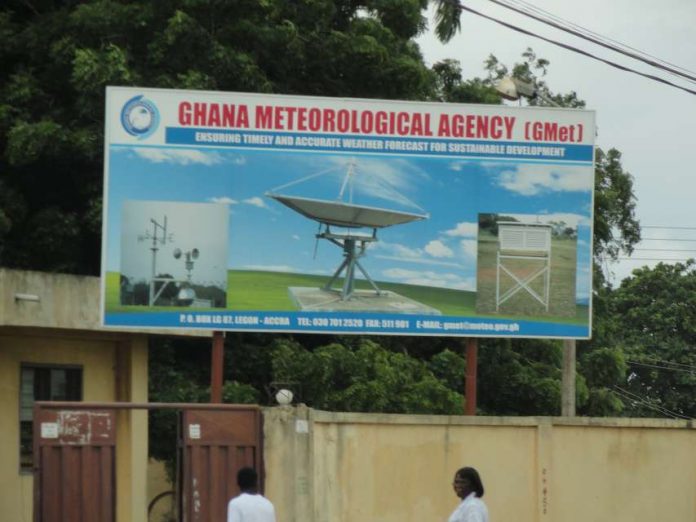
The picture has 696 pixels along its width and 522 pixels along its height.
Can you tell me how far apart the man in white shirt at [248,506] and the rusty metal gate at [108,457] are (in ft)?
7.25

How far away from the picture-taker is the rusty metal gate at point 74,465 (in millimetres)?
13312

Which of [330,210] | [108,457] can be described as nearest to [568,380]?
[330,210]

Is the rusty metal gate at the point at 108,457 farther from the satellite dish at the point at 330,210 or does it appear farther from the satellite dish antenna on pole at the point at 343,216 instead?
the satellite dish at the point at 330,210

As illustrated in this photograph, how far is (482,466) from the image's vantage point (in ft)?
49.9

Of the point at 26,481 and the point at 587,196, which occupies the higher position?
the point at 587,196

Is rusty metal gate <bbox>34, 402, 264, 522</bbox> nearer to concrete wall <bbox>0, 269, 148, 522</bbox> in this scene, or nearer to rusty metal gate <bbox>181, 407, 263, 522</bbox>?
rusty metal gate <bbox>181, 407, 263, 522</bbox>

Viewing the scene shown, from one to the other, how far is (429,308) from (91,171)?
9101mm

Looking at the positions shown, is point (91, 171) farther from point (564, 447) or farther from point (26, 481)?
point (564, 447)

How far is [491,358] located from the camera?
25031 mm

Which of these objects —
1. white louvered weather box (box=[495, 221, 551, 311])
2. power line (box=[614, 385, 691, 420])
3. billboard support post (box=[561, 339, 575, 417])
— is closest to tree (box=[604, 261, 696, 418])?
power line (box=[614, 385, 691, 420])

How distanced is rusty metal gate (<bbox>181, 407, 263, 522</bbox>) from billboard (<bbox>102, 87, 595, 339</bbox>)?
1.99 meters

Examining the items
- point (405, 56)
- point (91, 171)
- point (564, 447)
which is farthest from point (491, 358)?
point (564, 447)

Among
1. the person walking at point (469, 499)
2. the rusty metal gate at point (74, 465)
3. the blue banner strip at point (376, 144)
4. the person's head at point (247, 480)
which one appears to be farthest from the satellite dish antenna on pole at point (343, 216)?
the person walking at point (469, 499)

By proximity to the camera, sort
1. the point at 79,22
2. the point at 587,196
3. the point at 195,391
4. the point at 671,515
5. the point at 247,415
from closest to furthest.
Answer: the point at 247,415, the point at 671,515, the point at 587,196, the point at 195,391, the point at 79,22
